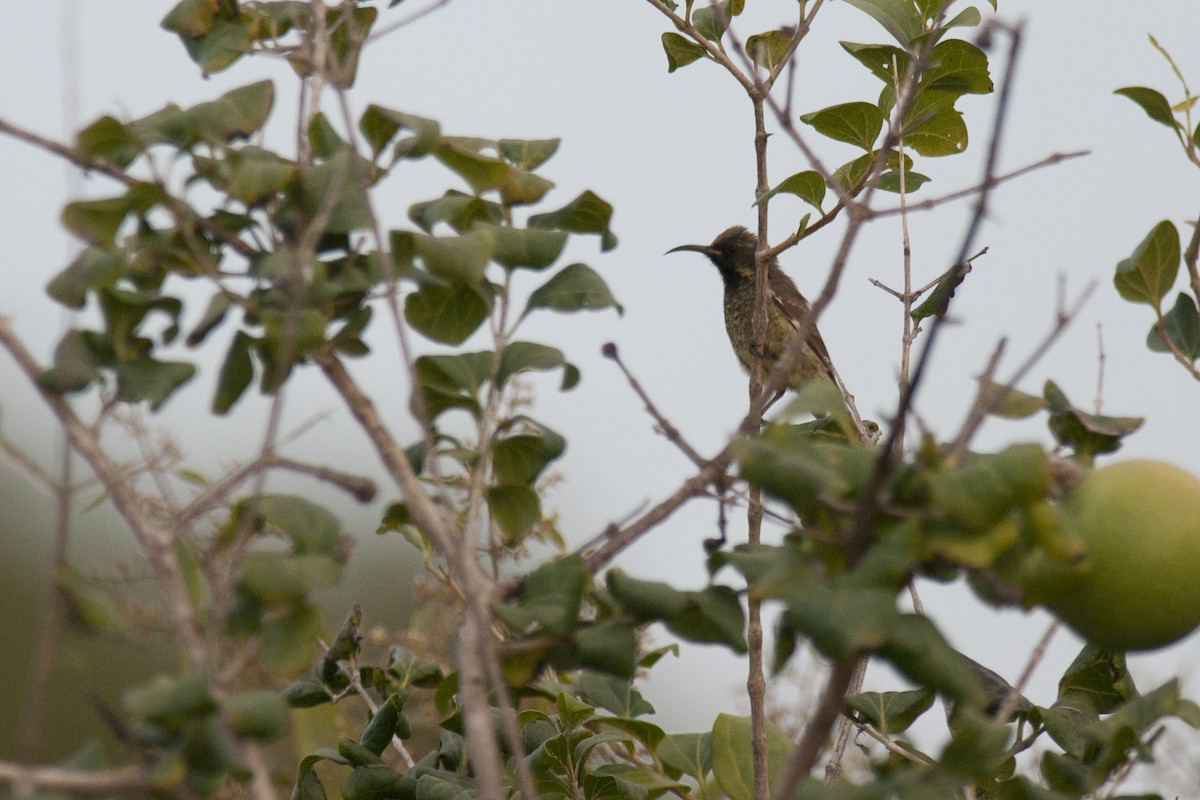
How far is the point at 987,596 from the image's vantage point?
4.13 feet

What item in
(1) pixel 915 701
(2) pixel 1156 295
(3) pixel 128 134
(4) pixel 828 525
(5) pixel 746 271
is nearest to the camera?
(4) pixel 828 525

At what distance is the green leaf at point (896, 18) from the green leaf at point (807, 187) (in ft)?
1.02

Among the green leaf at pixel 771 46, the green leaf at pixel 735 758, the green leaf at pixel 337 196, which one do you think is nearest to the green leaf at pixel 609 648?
the green leaf at pixel 337 196

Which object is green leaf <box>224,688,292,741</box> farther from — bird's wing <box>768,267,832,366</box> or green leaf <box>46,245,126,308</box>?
bird's wing <box>768,267,832,366</box>

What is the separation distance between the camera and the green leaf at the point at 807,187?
261cm

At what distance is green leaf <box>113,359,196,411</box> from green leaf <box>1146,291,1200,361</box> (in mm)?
1383

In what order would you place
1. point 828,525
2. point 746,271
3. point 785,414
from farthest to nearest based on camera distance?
point 746,271 → point 785,414 → point 828,525

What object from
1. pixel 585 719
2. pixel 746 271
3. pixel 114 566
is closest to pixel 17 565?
pixel 746 271

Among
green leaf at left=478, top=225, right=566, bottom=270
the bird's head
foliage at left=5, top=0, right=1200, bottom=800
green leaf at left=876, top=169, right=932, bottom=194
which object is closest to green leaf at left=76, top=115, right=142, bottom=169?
foliage at left=5, top=0, right=1200, bottom=800

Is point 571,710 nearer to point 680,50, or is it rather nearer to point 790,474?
point 790,474

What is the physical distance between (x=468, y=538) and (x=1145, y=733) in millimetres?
814

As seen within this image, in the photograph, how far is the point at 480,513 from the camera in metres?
1.64

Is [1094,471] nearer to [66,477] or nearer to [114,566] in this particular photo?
[66,477]

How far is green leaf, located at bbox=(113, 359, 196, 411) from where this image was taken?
1.44m
